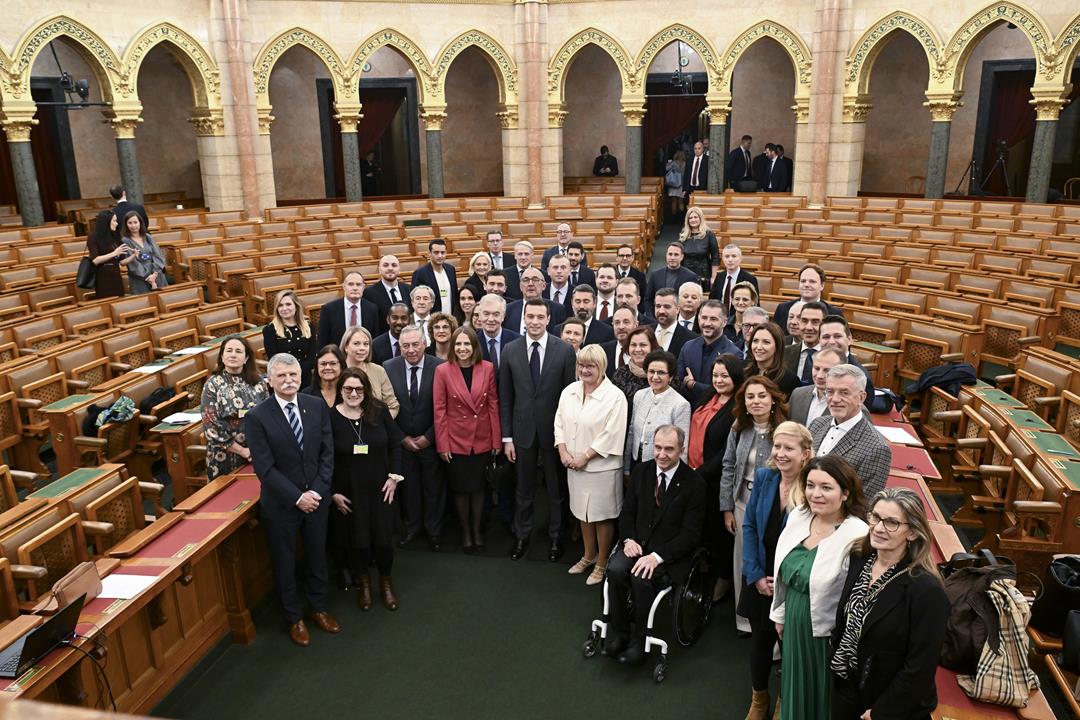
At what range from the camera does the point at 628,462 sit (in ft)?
16.1

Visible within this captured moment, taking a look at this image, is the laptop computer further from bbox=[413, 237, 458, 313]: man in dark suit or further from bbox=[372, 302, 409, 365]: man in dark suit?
bbox=[413, 237, 458, 313]: man in dark suit

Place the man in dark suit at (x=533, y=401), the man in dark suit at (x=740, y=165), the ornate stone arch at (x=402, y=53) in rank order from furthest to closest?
the man in dark suit at (x=740, y=165) < the ornate stone arch at (x=402, y=53) < the man in dark suit at (x=533, y=401)

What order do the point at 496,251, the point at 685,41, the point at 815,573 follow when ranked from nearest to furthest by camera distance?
the point at 815,573 < the point at 496,251 < the point at 685,41

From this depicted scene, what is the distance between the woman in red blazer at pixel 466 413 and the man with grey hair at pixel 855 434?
221 cm

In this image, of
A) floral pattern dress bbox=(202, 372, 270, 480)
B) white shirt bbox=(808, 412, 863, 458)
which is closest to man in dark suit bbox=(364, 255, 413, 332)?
floral pattern dress bbox=(202, 372, 270, 480)

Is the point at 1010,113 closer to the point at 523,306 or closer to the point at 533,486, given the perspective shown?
the point at 523,306

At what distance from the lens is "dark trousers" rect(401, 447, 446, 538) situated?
5250 millimetres

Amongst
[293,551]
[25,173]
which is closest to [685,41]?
[25,173]

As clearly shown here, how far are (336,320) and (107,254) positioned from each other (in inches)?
155

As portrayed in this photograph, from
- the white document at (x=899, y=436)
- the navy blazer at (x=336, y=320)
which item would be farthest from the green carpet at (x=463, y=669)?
the navy blazer at (x=336, y=320)

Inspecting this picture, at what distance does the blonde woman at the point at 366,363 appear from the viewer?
16.0 feet

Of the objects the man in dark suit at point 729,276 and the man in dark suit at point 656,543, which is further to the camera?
the man in dark suit at point 729,276

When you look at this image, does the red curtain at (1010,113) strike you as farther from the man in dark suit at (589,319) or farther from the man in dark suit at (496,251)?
the man in dark suit at (589,319)

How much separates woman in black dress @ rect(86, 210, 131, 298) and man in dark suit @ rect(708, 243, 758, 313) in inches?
248
